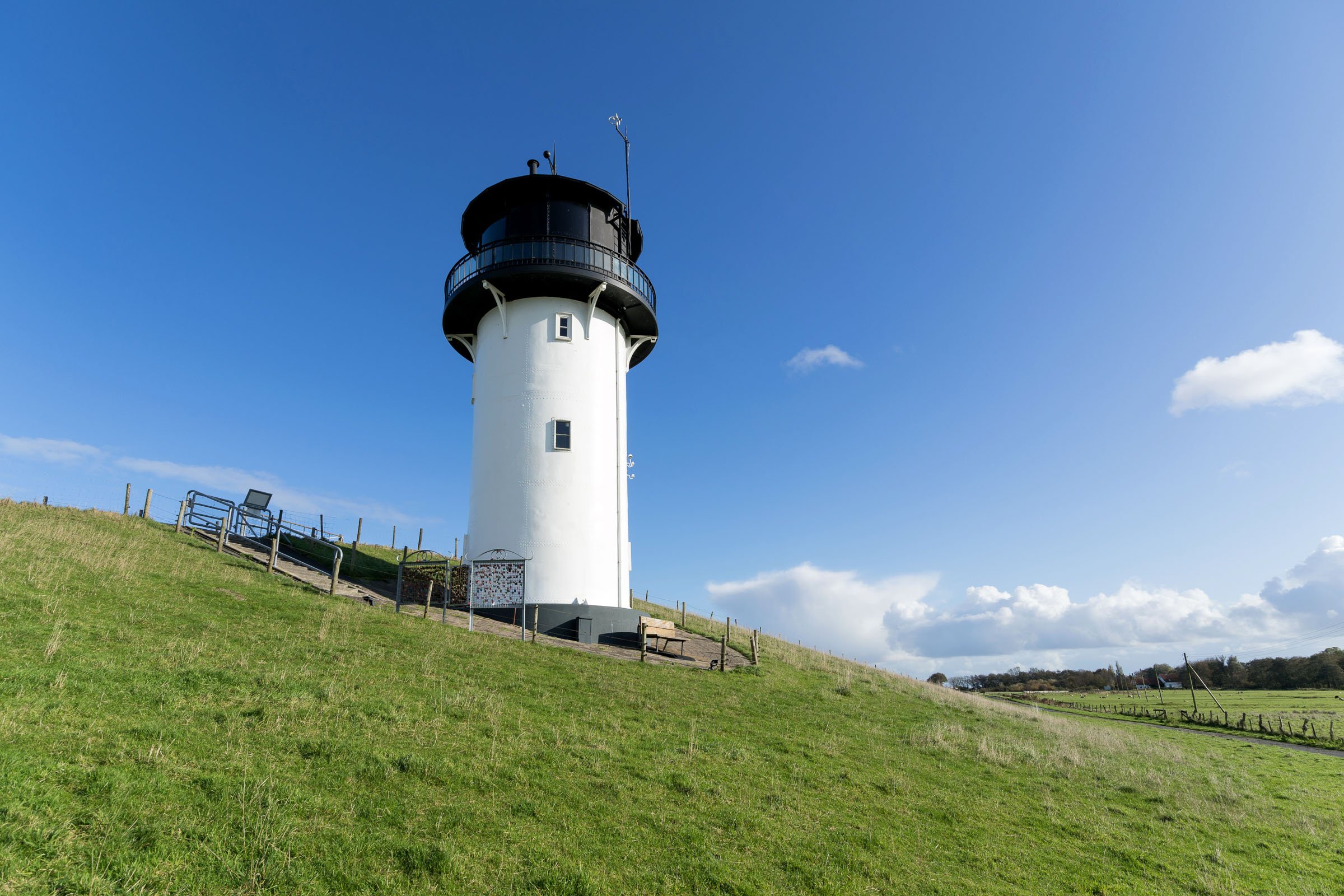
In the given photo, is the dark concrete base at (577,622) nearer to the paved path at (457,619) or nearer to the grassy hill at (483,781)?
the paved path at (457,619)

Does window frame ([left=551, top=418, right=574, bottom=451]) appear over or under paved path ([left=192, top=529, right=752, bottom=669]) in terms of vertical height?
over

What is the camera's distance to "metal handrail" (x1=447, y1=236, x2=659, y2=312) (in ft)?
87.1

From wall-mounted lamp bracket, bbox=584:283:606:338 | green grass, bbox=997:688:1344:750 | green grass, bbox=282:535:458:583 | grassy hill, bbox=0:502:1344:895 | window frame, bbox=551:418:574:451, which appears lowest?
green grass, bbox=997:688:1344:750

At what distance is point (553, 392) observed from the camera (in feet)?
86.7

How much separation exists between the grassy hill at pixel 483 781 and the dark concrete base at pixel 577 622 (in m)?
4.98

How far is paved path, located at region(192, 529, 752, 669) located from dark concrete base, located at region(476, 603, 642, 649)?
0.40m

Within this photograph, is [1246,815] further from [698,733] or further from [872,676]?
[872,676]

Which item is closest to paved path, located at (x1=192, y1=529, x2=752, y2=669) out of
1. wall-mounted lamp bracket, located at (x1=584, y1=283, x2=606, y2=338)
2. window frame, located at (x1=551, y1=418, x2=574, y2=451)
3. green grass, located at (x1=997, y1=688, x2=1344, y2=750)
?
window frame, located at (x1=551, y1=418, x2=574, y2=451)

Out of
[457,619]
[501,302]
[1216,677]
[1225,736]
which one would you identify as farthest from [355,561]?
[1216,677]

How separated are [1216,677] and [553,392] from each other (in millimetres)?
105548

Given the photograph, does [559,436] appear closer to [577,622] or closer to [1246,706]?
[577,622]

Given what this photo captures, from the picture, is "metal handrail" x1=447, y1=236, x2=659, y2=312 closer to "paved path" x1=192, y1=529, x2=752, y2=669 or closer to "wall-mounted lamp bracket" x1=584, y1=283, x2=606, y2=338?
"wall-mounted lamp bracket" x1=584, y1=283, x2=606, y2=338

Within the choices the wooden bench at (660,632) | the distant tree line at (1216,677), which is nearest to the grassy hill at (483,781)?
the wooden bench at (660,632)

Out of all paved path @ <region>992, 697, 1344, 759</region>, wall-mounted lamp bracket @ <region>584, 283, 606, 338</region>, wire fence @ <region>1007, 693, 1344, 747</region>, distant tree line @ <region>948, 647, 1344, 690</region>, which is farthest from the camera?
distant tree line @ <region>948, 647, 1344, 690</region>
